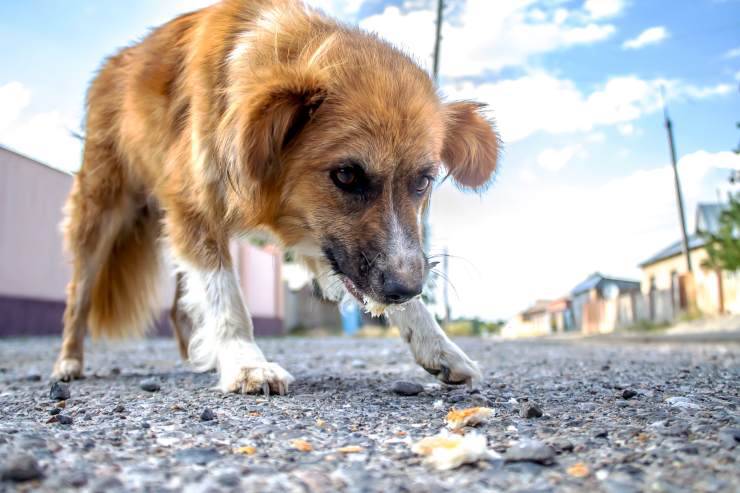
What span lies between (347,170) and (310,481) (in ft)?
5.77

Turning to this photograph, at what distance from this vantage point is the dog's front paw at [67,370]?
14.1 feet

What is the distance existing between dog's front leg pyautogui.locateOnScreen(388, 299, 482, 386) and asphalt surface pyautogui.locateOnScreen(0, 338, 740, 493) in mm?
112

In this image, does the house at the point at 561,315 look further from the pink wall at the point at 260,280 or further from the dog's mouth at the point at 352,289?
the dog's mouth at the point at 352,289

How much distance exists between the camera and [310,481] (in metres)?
1.65

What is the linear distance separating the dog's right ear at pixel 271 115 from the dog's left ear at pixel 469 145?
92 cm

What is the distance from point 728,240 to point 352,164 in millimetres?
15965

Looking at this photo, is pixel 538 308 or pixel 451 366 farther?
pixel 538 308

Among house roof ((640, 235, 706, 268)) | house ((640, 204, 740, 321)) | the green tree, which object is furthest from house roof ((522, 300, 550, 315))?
the green tree

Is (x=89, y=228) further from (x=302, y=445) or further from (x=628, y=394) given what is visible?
(x=628, y=394)

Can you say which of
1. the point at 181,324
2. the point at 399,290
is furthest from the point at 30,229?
the point at 399,290

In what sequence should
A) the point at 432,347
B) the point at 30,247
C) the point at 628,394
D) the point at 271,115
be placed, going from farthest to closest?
the point at 30,247
the point at 432,347
the point at 271,115
the point at 628,394

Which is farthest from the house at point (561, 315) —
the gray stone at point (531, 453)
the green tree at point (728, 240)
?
the gray stone at point (531, 453)

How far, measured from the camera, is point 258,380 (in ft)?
10.2

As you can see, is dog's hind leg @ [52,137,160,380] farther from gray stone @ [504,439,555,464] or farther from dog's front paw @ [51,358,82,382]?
gray stone @ [504,439,555,464]
